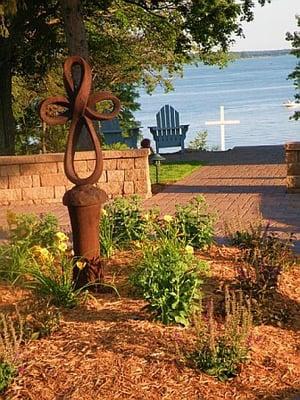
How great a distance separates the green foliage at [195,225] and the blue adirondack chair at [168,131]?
1147cm

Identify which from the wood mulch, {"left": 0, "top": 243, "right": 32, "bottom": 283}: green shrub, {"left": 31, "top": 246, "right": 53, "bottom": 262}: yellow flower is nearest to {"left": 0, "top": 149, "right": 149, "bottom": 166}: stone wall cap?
{"left": 0, "top": 243, "right": 32, "bottom": 283}: green shrub

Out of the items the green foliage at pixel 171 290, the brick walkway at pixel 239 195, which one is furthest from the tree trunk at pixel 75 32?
the green foliage at pixel 171 290

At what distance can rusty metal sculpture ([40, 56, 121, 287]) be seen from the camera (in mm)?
4668

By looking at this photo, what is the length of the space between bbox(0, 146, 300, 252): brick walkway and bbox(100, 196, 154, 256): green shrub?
2.71 feet

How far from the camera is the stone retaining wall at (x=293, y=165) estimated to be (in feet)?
32.3

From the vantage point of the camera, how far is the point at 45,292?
446 centimetres

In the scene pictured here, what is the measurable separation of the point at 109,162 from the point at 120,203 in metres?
4.47

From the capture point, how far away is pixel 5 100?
14.2 meters

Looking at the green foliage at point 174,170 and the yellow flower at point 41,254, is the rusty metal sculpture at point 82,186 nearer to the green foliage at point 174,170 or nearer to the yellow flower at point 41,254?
the yellow flower at point 41,254

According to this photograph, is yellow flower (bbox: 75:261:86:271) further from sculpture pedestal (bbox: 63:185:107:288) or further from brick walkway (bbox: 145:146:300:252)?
brick walkway (bbox: 145:146:300:252)

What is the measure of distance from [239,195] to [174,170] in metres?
3.68

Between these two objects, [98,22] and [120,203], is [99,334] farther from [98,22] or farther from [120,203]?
[98,22]

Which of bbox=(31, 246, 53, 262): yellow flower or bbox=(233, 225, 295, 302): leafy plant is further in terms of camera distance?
bbox=(31, 246, 53, 262): yellow flower

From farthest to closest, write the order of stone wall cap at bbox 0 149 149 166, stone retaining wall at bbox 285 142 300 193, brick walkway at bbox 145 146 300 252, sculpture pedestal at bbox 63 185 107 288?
stone wall cap at bbox 0 149 149 166 < stone retaining wall at bbox 285 142 300 193 < brick walkway at bbox 145 146 300 252 < sculpture pedestal at bbox 63 185 107 288
